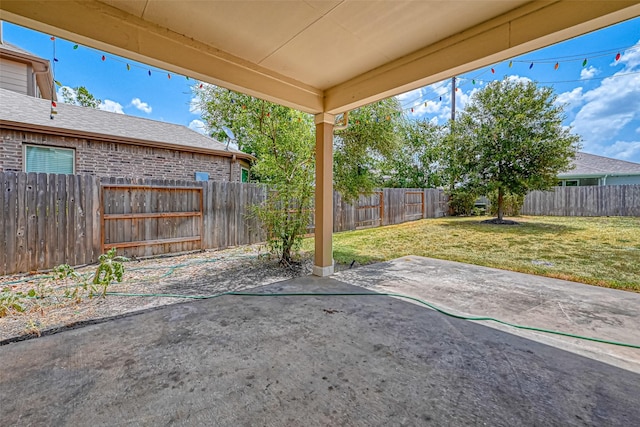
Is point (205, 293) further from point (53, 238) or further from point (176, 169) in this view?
point (176, 169)

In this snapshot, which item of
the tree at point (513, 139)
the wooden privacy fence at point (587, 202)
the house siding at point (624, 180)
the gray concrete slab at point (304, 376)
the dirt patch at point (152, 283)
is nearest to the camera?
the gray concrete slab at point (304, 376)

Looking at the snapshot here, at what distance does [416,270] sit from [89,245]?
5294mm

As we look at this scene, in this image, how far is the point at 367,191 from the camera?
612 cm

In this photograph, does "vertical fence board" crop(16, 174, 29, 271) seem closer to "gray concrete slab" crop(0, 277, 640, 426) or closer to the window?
"gray concrete slab" crop(0, 277, 640, 426)

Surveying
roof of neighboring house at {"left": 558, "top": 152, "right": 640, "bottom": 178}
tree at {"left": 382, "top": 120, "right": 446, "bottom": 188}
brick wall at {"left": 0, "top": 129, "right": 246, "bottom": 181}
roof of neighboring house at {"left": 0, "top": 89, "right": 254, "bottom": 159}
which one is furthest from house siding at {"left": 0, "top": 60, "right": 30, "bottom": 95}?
roof of neighboring house at {"left": 558, "top": 152, "right": 640, "bottom": 178}

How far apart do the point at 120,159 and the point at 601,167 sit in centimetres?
2147

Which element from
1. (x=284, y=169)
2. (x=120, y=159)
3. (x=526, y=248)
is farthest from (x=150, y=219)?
(x=526, y=248)

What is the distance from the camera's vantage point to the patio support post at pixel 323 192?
4.02m

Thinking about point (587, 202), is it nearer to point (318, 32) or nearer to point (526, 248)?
point (526, 248)

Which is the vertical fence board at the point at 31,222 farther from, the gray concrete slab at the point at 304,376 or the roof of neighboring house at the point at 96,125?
the roof of neighboring house at the point at 96,125

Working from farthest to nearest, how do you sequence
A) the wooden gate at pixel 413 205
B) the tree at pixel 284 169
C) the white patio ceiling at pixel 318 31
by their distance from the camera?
the wooden gate at pixel 413 205 < the tree at pixel 284 169 < the white patio ceiling at pixel 318 31

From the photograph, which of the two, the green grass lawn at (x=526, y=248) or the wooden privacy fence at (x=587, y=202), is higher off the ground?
the wooden privacy fence at (x=587, y=202)

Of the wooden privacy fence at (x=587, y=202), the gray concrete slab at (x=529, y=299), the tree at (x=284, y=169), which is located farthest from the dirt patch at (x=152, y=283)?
the wooden privacy fence at (x=587, y=202)

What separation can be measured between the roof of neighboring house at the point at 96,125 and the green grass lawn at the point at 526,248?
4842mm
